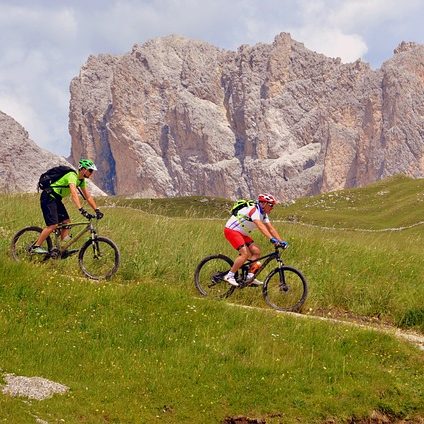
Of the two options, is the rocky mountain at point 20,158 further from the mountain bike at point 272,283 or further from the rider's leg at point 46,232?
the mountain bike at point 272,283

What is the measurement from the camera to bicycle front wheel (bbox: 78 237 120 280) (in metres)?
16.3

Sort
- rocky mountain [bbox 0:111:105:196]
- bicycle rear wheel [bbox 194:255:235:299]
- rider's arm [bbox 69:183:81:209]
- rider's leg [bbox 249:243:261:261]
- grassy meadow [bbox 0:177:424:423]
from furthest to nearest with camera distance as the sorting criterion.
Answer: rocky mountain [bbox 0:111:105:196] → bicycle rear wheel [bbox 194:255:235:299] → rider's leg [bbox 249:243:261:261] → rider's arm [bbox 69:183:81:209] → grassy meadow [bbox 0:177:424:423]

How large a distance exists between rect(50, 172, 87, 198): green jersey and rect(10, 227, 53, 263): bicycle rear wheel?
131cm

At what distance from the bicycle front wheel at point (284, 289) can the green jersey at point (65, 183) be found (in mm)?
5291

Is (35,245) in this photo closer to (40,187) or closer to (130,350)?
(40,187)

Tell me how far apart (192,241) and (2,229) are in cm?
560

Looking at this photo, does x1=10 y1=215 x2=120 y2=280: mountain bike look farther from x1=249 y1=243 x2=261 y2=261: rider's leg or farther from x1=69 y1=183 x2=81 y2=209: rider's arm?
x1=249 y1=243 x2=261 y2=261: rider's leg

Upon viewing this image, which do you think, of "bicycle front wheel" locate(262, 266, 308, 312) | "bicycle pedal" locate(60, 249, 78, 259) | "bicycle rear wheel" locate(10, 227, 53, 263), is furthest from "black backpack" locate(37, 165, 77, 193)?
"bicycle front wheel" locate(262, 266, 308, 312)

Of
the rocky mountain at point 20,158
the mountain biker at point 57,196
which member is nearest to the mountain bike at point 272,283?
the mountain biker at point 57,196

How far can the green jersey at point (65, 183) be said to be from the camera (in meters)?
16.0

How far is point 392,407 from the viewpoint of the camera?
10.5 m

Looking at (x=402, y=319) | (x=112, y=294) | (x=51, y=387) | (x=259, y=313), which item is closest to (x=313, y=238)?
(x=402, y=319)

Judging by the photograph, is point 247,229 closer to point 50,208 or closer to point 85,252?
point 85,252

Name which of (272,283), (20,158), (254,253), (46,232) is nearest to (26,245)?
(46,232)
